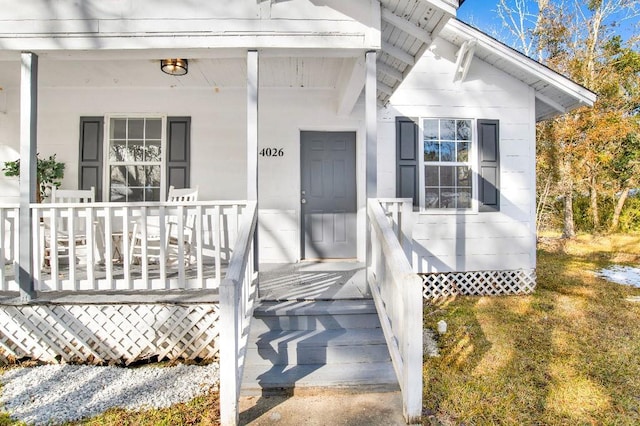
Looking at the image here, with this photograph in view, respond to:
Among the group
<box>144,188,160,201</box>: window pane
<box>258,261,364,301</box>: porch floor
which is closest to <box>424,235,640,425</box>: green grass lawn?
<box>258,261,364,301</box>: porch floor

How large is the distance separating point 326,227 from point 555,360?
3.07 metres

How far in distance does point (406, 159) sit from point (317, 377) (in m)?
3.37

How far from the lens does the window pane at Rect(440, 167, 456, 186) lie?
16.9 feet

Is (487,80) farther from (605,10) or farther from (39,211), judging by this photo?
(605,10)

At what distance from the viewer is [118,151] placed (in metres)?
5.11

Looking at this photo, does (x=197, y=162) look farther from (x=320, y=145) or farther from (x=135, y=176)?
(x=320, y=145)

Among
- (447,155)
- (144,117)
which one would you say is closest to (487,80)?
(447,155)

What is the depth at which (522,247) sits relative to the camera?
17.0 feet

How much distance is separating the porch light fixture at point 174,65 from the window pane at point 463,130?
3.68 m

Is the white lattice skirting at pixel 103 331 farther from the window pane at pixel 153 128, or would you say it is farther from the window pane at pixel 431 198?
the window pane at pixel 431 198

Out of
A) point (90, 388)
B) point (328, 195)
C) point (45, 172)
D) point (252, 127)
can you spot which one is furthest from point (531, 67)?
point (45, 172)

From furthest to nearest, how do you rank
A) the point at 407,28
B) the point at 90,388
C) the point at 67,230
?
the point at 67,230 → the point at 407,28 → the point at 90,388

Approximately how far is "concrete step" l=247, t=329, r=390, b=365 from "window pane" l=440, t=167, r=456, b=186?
9.60 ft

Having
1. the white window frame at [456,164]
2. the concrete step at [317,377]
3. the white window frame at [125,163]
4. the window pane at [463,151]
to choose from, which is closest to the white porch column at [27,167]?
the white window frame at [125,163]
